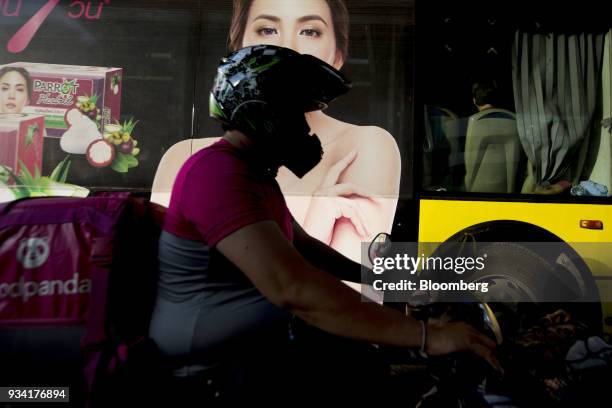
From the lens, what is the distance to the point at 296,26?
4.16 metres

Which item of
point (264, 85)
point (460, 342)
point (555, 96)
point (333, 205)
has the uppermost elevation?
point (555, 96)

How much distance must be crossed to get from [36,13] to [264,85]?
299 cm

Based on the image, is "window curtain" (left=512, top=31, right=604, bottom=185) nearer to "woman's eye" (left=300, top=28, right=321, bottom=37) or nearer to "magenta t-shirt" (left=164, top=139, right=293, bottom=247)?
"woman's eye" (left=300, top=28, right=321, bottom=37)

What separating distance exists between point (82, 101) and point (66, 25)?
0.56 m

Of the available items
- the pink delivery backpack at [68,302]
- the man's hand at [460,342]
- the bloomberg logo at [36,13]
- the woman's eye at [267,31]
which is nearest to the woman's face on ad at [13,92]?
the bloomberg logo at [36,13]

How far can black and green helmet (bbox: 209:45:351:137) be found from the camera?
1.92 metres

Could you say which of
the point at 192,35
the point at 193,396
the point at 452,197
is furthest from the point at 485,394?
the point at 192,35

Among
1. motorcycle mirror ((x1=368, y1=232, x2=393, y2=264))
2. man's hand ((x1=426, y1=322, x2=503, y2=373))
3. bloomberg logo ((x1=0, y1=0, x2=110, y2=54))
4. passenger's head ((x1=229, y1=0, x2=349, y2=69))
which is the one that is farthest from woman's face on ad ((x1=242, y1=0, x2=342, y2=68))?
man's hand ((x1=426, y1=322, x2=503, y2=373))

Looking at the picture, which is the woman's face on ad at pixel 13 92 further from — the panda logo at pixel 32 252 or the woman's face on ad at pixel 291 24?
the panda logo at pixel 32 252

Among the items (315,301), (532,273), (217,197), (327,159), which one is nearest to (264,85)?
(217,197)

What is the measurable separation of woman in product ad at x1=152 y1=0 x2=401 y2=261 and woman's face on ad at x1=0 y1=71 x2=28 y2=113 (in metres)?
1.02

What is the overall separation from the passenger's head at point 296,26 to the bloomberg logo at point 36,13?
0.97 meters

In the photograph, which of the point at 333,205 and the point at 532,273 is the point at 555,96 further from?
the point at 333,205

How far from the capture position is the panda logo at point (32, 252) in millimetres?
1692
